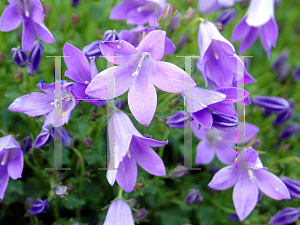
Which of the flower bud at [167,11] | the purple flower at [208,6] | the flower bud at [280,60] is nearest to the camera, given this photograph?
the flower bud at [167,11]

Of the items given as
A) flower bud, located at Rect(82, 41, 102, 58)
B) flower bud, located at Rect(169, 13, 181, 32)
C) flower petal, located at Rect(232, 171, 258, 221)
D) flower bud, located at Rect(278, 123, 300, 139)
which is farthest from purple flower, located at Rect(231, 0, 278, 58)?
flower bud, located at Rect(82, 41, 102, 58)

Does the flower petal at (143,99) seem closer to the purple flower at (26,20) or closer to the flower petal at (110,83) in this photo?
the flower petal at (110,83)

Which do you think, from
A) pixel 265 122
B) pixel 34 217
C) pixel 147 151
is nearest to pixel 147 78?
pixel 147 151

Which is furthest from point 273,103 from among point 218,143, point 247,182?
point 247,182

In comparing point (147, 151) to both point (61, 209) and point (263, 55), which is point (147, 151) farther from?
point (263, 55)

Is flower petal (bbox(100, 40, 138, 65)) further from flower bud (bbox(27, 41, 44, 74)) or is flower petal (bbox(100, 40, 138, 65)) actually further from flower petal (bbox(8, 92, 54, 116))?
flower bud (bbox(27, 41, 44, 74))

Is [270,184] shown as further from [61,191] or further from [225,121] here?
[61,191]

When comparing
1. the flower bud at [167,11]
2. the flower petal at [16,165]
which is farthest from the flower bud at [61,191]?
the flower bud at [167,11]
